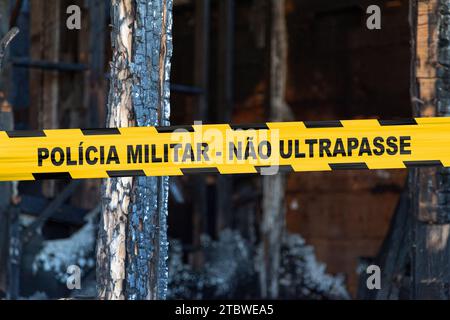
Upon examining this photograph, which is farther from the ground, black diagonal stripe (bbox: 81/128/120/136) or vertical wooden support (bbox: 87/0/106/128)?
vertical wooden support (bbox: 87/0/106/128)

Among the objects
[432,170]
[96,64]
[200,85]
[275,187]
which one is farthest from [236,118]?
[432,170]

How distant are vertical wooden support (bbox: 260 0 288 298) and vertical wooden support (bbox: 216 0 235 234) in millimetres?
568

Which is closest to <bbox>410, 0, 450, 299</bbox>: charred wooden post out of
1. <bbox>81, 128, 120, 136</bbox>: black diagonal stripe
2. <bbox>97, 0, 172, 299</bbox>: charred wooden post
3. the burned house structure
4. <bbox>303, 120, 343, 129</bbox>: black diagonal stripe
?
the burned house structure

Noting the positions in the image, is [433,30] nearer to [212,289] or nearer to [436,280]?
[436,280]

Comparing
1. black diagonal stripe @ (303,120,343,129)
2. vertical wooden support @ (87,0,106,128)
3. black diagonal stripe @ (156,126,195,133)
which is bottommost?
black diagonal stripe @ (156,126,195,133)

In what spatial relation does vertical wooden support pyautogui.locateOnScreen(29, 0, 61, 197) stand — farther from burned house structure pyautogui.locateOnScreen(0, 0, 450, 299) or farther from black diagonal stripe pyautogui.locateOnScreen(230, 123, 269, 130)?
black diagonal stripe pyautogui.locateOnScreen(230, 123, 269, 130)

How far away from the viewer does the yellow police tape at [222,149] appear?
4.53 metres

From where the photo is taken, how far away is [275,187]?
9.92 meters

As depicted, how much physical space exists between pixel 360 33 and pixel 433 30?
3.50 metres

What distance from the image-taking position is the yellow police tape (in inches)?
178

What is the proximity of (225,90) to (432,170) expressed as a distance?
180 inches

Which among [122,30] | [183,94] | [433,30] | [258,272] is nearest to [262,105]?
[183,94]

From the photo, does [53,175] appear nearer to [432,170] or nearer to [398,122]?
[398,122]

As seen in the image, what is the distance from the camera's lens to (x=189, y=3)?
10695mm
